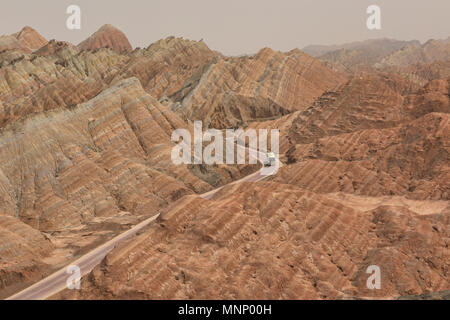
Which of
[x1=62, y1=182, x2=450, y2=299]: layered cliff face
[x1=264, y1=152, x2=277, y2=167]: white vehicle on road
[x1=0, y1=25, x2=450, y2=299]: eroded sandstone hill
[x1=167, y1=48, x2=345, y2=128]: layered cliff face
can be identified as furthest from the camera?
[x1=167, y1=48, x2=345, y2=128]: layered cliff face

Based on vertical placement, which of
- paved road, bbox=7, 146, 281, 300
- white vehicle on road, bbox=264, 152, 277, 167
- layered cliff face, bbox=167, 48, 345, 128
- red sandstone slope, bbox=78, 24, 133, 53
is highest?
red sandstone slope, bbox=78, 24, 133, 53

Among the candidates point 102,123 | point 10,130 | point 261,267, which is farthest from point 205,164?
point 261,267

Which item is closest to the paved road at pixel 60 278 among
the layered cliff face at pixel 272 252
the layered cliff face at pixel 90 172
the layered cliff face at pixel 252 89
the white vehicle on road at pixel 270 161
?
the layered cliff face at pixel 90 172

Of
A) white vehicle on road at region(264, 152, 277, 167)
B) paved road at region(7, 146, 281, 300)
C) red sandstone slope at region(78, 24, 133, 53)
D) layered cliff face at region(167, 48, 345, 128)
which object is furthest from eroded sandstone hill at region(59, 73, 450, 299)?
red sandstone slope at region(78, 24, 133, 53)

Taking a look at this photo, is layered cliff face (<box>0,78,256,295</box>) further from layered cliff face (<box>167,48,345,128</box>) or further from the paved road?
layered cliff face (<box>167,48,345,128</box>)

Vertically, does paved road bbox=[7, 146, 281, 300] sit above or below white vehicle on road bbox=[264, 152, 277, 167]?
below

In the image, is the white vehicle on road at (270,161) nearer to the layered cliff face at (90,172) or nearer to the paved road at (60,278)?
the layered cliff face at (90,172)
